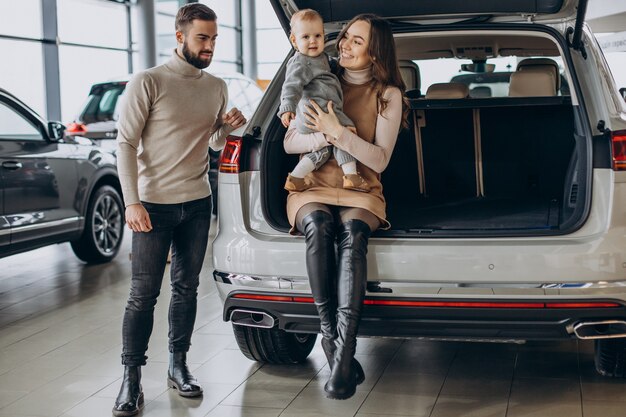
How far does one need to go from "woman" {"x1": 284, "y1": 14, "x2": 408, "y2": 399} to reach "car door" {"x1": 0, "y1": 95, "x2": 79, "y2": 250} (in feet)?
10.3

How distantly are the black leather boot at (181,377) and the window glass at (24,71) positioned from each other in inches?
412

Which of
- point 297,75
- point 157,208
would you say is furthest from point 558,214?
point 157,208

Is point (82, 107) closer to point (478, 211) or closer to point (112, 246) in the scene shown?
point (112, 246)

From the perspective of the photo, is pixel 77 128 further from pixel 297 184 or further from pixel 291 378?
pixel 297 184

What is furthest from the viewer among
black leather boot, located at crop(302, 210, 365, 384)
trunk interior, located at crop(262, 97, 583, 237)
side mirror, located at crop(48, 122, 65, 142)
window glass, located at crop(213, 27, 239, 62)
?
window glass, located at crop(213, 27, 239, 62)

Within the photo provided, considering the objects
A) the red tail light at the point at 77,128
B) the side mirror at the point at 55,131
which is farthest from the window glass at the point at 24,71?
the side mirror at the point at 55,131

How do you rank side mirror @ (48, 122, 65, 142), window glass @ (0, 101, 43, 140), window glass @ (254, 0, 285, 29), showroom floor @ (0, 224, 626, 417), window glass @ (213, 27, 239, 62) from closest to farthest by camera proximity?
showroom floor @ (0, 224, 626, 417), window glass @ (0, 101, 43, 140), side mirror @ (48, 122, 65, 142), window glass @ (213, 27, 239, 62), window glass @ (254, 0, 285, 29)

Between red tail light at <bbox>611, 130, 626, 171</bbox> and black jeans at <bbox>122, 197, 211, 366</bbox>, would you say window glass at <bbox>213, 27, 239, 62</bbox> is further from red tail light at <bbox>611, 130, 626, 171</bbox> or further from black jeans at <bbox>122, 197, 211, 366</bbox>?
red tail light at <bbox>611, 130, 626, 171</bbox>

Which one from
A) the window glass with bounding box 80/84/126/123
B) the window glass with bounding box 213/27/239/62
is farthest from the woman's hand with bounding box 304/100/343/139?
the window glass with bounding box 213/27/239/62

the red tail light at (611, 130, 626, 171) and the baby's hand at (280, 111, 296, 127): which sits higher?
the baby's hand at (280, 111, 296, 127)

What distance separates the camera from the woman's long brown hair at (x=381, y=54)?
375cm

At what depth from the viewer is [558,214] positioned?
4.45m

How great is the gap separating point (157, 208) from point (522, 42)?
2.31m

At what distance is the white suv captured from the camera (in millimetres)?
3496
